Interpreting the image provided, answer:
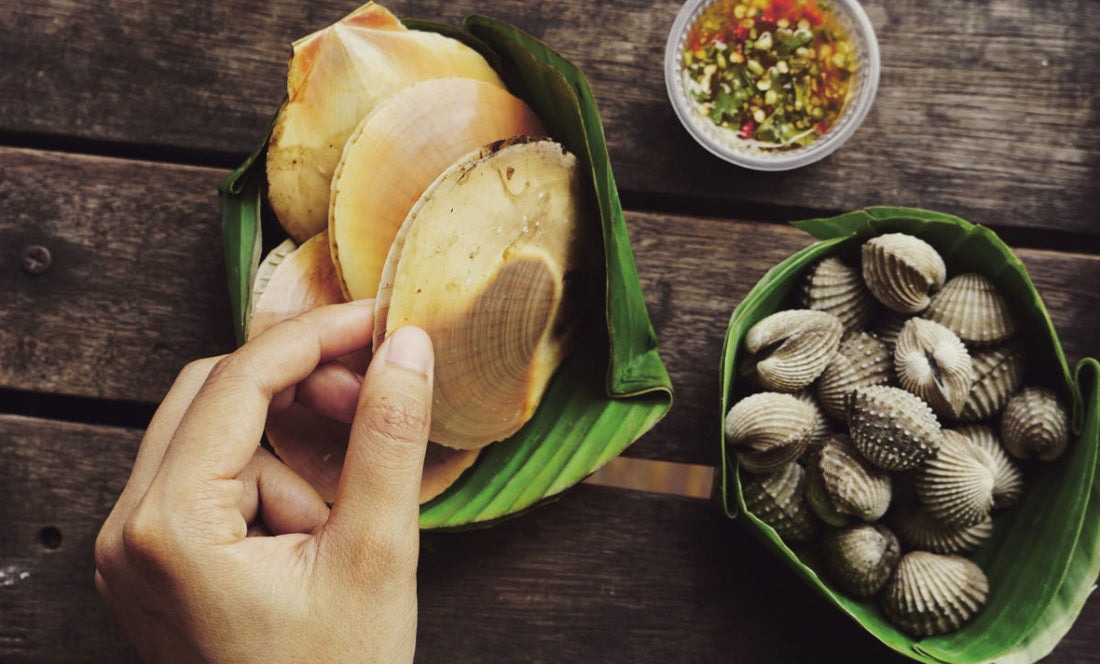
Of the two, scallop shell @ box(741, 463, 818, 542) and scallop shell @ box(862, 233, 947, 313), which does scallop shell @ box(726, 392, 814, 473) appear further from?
scallop shell @ box(862, 233, 947, 313)

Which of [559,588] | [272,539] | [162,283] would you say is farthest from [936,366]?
[162,283]

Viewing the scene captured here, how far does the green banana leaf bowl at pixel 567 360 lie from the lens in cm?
64

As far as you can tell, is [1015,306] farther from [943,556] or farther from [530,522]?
[530,522]

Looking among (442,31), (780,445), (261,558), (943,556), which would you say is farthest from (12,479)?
(943,556)

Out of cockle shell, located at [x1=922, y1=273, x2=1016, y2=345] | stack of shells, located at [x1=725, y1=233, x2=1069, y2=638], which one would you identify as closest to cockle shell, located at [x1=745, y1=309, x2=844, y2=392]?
stack of shells, located at [x1=725, y1=233, x2=1069, y2=638]

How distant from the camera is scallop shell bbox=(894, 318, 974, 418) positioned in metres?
0.64

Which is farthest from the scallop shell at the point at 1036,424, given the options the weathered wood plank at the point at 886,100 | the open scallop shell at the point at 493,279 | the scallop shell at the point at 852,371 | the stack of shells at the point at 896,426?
the open scallop shell at the point at 493,279

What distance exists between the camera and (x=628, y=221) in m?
0.77

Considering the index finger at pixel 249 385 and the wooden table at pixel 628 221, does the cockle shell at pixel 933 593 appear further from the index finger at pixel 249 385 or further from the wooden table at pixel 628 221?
the index finger at pixel 249 385

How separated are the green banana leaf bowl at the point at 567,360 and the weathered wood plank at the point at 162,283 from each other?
9cm

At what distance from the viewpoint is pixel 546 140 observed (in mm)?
609

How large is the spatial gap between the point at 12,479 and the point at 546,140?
66 centimetres

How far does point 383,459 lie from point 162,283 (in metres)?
0.42

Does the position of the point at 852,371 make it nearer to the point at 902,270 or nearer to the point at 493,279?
the point at 902,270
